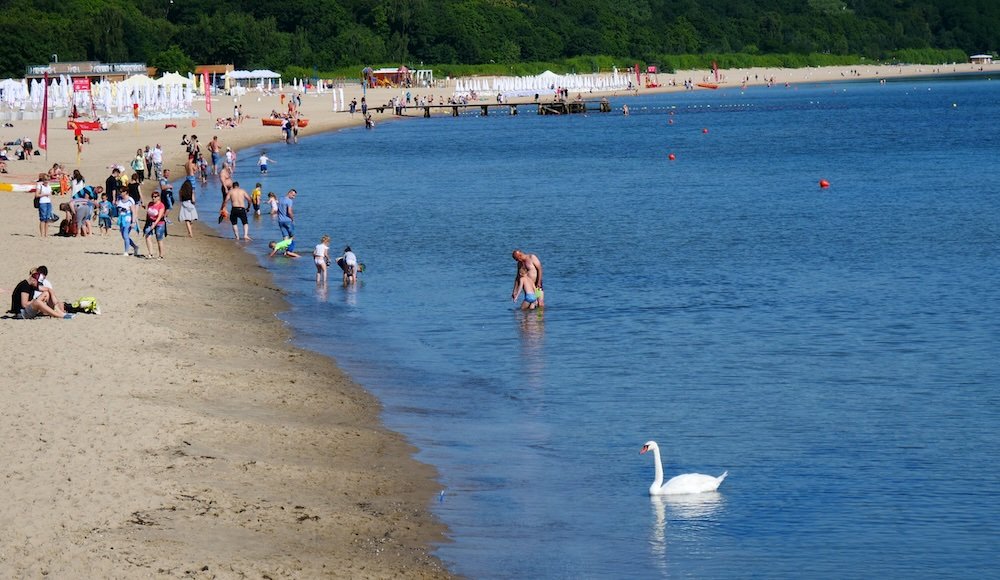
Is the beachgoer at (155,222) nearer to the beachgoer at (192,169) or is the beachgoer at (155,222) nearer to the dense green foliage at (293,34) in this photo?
the beachgoer at (192,169)

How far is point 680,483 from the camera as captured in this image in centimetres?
1453

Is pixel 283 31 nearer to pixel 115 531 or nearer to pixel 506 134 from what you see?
pixel 506 134

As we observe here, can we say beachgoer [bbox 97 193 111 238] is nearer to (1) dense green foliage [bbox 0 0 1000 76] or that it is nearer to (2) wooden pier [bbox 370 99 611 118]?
(2) wooden pier [bbox 370 99 611 118]

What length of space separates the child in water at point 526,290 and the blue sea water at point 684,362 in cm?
37

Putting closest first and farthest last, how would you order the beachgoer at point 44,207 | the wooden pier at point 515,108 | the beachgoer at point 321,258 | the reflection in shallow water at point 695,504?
the reflection in shallow water at point 695,504, the beachgoer at point 321,258, the beachgoer at point 44,207, the wooden pier at point 515,108

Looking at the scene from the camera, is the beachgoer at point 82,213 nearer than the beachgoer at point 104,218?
Yes

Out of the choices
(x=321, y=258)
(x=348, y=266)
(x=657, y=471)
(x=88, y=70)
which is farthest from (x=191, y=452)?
(x=88, y=70)

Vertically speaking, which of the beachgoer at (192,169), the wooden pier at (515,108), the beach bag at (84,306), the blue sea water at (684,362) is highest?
the wooden pier at (515,108)

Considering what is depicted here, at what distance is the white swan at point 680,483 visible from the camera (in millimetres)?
14539

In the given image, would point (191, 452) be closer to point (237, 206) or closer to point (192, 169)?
point (237, 206)

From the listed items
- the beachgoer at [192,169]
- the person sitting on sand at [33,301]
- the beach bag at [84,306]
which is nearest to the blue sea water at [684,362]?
the beachgoer at [192,169]

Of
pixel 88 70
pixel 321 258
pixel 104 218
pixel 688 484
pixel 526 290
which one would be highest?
pixel 88 70

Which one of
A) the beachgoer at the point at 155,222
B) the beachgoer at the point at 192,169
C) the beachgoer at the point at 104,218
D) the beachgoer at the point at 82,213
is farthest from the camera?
the beachgoer at the point at 192,169

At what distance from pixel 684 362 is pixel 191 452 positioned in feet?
30.4
